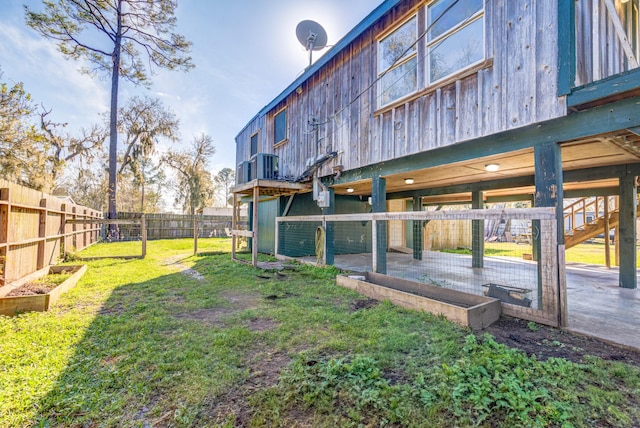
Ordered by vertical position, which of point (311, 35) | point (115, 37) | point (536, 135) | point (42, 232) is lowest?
point (42, 232)

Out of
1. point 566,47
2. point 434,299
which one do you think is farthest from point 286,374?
point 566,47

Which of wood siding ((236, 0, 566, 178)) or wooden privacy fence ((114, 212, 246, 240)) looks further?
wooden privacy fence ((114, 212, 246, 240))

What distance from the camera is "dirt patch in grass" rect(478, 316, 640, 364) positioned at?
2201 millimetres

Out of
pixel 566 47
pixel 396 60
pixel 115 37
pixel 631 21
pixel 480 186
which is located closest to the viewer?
pixel 566 47

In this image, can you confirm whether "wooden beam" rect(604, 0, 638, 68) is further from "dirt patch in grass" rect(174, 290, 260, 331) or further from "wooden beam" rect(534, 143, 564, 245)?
"dirt patch in grass" rect(174, 290, 260, 331)

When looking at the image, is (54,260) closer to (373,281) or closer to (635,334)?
(373,281)

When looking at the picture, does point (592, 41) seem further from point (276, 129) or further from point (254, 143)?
point (254, 143)

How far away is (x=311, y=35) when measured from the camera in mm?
7469

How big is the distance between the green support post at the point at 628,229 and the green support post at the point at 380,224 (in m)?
3.62

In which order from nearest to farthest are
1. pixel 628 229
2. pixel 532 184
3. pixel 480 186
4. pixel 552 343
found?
pixel 552 343 < pixel 628 229 < pixel 532 184 < pixel 480 186

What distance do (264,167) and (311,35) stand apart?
12.4 ft

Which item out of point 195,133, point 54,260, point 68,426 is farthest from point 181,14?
point 68,426

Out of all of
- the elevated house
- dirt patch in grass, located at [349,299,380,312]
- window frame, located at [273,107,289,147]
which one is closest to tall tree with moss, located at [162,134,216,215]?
window frame, located at [273,107,289,147]

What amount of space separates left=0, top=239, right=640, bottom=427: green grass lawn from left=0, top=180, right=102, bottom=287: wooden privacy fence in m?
1.16
